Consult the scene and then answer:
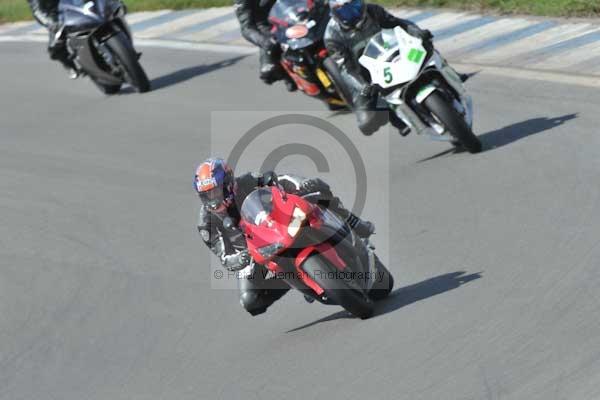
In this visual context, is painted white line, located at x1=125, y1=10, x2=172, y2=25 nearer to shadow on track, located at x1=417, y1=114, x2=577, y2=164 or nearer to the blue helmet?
the blue helmet

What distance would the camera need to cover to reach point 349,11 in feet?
37.0

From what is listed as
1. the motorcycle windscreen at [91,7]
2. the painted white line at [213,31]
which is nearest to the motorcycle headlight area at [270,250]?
the motorcycle windscreen at [91,7]

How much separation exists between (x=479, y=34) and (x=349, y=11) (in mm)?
4211

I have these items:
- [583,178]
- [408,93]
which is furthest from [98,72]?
[583,178]

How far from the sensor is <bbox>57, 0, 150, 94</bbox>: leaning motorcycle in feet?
50.7

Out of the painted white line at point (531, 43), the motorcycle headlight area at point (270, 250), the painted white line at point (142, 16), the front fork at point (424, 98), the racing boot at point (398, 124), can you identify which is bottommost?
the painted white line at point (142, 16)

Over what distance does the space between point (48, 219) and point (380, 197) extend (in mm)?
3527

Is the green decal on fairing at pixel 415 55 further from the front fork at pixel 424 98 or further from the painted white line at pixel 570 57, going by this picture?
the painted white line at pixel 570 57

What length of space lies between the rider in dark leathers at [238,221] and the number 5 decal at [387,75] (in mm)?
2814

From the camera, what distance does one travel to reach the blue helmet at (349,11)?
11.3m

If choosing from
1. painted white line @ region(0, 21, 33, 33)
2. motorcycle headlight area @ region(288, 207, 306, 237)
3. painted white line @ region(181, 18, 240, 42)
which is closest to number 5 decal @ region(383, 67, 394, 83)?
motorcycle headlight area @ region(288, 207, 306, 237)

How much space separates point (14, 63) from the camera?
18.7 meters

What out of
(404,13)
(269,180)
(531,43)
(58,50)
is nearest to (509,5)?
(404,13)

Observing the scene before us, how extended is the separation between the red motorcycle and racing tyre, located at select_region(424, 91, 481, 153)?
9.14ft
